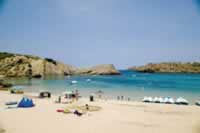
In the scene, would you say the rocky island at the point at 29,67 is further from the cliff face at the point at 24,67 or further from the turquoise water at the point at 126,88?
the turquoise water at the point at 126,88

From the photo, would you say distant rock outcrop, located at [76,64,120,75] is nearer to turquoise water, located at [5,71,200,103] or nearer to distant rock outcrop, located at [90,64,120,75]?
distant rock outcrop, located at [90,64,120,75]

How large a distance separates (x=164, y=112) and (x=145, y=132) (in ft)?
23.7

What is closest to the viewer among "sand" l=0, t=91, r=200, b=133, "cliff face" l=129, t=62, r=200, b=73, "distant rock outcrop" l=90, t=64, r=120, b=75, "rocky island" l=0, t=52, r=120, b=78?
"sand" l=0, t=91, r=200, b=133

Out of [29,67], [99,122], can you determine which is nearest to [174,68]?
[29,67]

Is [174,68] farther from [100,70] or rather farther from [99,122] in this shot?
[99,122]

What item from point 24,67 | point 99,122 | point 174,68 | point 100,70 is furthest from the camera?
point 174,68

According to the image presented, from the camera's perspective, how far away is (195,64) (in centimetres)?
14450

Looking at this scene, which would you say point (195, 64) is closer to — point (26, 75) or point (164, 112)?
point (26, 75)

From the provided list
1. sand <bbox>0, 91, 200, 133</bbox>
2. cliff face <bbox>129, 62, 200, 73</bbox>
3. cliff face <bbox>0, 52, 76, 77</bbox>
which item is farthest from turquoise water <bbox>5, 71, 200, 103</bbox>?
cliff face <bbox>129, 62, 200, 73</bbox>

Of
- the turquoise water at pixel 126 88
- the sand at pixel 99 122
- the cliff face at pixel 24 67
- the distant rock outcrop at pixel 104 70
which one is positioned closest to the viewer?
the sand at pixel 99 122

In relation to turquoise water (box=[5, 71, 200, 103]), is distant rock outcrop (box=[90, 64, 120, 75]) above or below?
above

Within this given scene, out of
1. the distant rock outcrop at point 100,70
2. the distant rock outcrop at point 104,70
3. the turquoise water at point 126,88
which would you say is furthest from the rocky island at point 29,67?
the turquoise water at point 126,88

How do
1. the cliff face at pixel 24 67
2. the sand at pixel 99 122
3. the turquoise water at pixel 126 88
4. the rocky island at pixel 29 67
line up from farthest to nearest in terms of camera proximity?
the rocky island at pixel 29 67, the cliff face at pixel 24 67, the turquoise water at pixel 126 88, the sand at pixel 99 122

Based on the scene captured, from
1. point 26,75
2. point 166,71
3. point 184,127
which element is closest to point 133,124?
point 184,127
